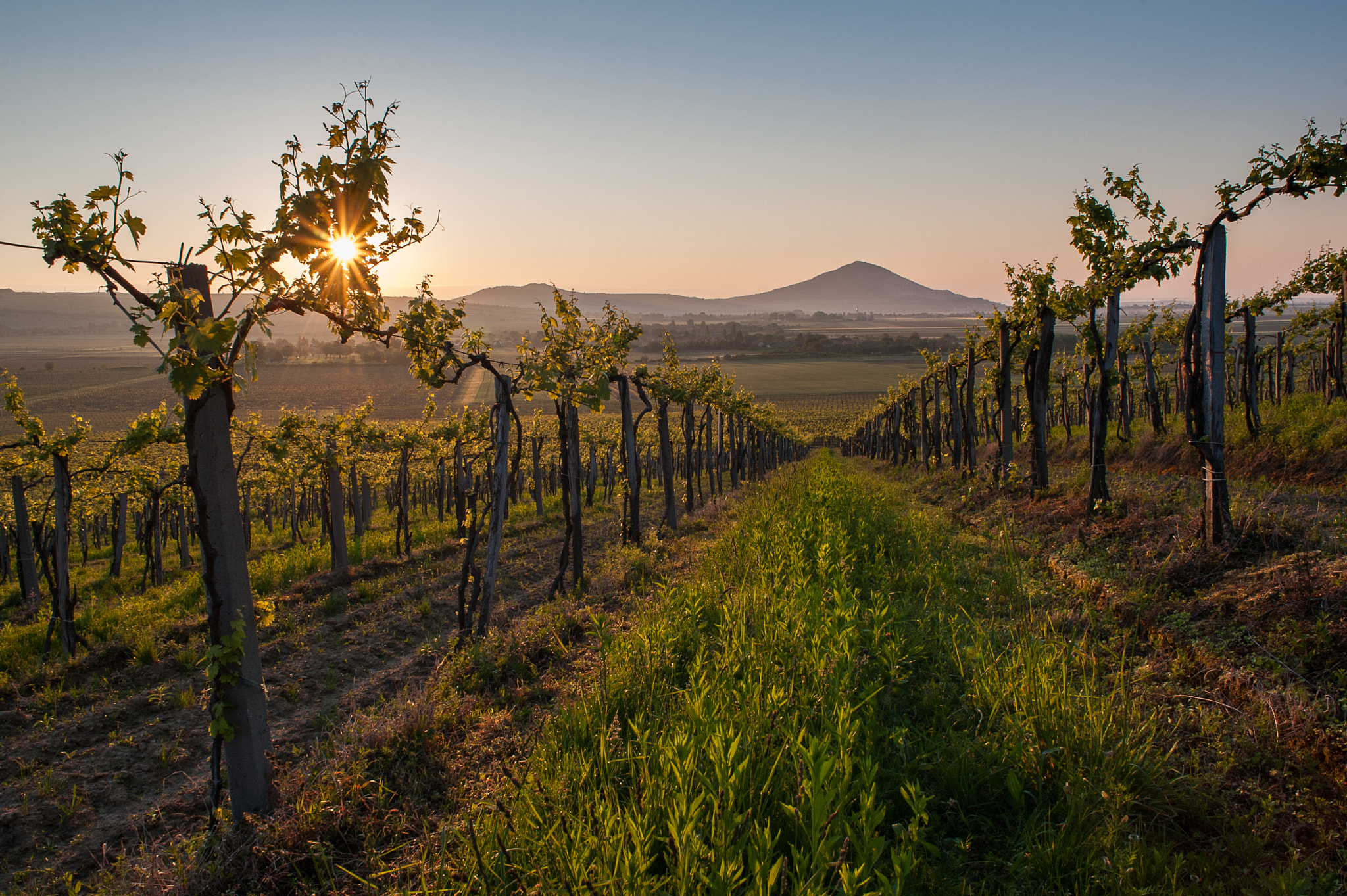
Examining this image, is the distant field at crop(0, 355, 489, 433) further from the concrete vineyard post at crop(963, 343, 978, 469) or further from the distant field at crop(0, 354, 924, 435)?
the concrete vineyard post at crop(963, 343, 978, 469)

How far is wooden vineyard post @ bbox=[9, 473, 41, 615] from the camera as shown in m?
9.86

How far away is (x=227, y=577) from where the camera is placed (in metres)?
3.38

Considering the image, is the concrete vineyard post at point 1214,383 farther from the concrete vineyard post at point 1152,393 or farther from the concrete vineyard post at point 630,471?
the concrete vineyard post at point 1152,393

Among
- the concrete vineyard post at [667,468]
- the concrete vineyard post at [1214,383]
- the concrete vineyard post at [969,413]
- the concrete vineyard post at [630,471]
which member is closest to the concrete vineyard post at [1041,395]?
the concrete vineyard post at [1214,383]

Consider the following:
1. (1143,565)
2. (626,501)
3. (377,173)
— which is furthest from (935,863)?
(626,501)

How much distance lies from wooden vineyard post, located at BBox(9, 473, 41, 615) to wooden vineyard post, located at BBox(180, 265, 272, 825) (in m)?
10.3

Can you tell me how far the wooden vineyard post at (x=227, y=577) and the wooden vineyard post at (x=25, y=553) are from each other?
10.3 metres

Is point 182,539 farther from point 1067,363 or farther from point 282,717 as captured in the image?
point 1067,363

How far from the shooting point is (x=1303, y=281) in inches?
469

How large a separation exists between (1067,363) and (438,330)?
25.3 meters

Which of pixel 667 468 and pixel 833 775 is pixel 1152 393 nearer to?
pixel 667 468

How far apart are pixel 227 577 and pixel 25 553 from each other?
Answer: 11.5 metres

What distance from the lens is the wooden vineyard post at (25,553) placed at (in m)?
9.86

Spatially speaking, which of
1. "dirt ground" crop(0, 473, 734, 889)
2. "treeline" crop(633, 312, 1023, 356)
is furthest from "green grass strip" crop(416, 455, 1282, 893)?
"treeline" crop(633, 312, 1023, 356)
